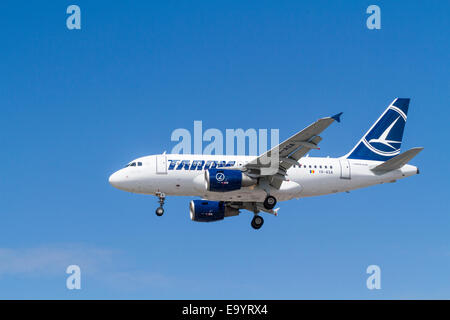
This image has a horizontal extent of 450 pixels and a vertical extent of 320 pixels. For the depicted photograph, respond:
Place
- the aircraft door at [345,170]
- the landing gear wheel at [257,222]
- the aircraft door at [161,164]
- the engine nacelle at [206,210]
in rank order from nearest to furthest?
1. the aircraft door at [161,164]
2. the aircraft door at [345,170]
3. the landing gear wheel at [257,222]
4. the engine nacelle at [206,210]

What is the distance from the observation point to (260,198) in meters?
46.2

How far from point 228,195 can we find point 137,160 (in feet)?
21.3

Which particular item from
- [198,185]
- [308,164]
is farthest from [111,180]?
[308,164]

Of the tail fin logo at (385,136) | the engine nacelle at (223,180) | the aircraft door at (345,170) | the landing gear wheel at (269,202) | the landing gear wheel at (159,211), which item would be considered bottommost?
the landing gear wheel at (159,211)

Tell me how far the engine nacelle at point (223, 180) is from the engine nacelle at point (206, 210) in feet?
17.6

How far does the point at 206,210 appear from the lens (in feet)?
160

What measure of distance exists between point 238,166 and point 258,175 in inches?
56.9

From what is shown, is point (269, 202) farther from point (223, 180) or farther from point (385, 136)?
point (385, 136)

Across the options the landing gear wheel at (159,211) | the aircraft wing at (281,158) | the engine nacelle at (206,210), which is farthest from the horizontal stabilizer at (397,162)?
the landing gear wheel at (159,211)

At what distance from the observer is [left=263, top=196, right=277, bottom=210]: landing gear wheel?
45303 mm

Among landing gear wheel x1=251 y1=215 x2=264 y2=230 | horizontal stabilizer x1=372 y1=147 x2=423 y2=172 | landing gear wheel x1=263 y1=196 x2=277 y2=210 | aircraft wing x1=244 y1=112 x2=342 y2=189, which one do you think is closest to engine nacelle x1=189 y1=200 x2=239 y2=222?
landing gear wheel x1=251 y1=215 x2=264 y2=230

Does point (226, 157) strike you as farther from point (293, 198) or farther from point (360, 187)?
point (360, 187)

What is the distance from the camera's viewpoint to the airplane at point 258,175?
43656 mm

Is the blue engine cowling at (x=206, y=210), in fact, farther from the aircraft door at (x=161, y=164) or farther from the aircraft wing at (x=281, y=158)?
the aircraft wing at (x=281, y=158)
